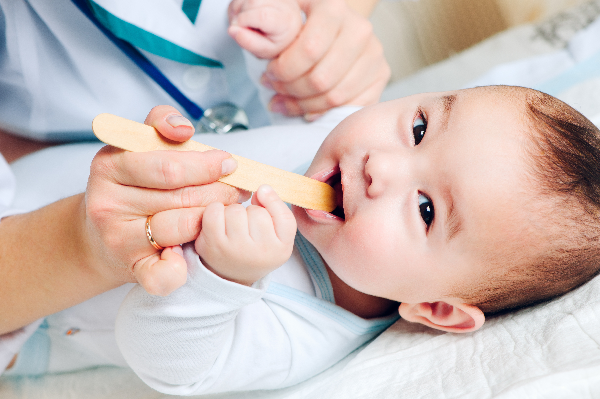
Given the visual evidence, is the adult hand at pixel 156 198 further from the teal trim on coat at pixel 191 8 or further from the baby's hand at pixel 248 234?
the teal trim on coat at pixel 191 8

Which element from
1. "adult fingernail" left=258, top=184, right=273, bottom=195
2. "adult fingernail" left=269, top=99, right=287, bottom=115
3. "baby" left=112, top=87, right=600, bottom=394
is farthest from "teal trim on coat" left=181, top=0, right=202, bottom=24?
"adult fingernail" left=258, top=184, right=273, bottom=195

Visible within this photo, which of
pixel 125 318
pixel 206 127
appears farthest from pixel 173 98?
pixel 125 318

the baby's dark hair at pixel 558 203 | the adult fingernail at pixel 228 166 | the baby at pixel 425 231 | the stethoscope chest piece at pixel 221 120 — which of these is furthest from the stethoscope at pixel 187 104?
the baby's dark hair at pixel 558 203

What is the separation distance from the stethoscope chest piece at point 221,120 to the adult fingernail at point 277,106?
73 millimetres

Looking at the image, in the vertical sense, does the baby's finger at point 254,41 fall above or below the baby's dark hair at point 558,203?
above

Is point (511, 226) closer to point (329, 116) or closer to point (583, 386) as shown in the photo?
point (583, 386)

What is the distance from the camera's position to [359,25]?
2.94 feet

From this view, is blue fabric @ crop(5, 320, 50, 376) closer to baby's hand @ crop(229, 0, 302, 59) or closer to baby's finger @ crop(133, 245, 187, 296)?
baby's finger @ crop(133, 245, 187, 296)

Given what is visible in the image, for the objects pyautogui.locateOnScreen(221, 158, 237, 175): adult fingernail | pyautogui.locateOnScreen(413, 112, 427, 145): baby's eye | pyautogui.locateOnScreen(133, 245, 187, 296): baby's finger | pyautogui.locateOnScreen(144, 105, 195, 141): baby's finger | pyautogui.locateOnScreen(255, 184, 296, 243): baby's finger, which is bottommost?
pyautogui.locateOnScreen(133, 245, 187, 296): baby's finger

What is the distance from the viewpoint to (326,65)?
85 cm

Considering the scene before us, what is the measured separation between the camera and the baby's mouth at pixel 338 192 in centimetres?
69

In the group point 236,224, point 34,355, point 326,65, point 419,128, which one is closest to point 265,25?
point 326,65

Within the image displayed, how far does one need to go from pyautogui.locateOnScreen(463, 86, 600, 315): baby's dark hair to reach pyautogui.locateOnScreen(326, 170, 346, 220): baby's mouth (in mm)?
234

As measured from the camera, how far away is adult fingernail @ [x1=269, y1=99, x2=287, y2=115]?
956 mm
